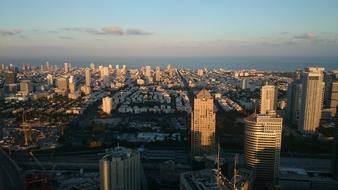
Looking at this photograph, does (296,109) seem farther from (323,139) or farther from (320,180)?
(320,180)

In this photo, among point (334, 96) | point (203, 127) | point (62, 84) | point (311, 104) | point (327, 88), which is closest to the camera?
point (203, 127)

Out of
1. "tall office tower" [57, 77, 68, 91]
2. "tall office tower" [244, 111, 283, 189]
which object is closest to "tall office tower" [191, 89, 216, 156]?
"tall office tower" [244, 111, 283, 189]

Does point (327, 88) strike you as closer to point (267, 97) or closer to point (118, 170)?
point (267, 97)

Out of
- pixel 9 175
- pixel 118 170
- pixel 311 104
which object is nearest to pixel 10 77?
pixel 9 175

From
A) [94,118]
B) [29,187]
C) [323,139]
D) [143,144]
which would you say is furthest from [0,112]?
[323,139]

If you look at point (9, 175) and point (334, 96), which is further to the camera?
point (334, 96)

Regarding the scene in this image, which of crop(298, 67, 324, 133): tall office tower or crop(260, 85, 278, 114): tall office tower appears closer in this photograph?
crop(298, 67, 324, 133): tall office tower

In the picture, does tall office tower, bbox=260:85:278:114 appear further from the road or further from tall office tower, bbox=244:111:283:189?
the road
